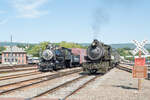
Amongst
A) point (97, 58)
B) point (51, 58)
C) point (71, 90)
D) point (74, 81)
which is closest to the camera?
point (71, 90)

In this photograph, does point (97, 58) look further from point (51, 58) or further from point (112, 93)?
point (112, 93)

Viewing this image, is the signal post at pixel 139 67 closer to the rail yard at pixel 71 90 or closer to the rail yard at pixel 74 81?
the rail yard at pixel 74 81

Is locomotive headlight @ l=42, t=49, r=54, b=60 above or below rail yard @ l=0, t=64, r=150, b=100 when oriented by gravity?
above

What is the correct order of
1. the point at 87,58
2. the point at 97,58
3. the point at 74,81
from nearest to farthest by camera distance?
the point at 74,81 < the point at 97,58 < the point at 87,58

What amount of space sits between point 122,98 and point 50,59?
17.6 meters

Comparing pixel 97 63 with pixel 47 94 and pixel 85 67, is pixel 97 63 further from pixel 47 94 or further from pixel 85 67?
pixel 47 94

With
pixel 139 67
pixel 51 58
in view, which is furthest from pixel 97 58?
pixel 139 67

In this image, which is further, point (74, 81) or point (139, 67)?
point (74, 81)

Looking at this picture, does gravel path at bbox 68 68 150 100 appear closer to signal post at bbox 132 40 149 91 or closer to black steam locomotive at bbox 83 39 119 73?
signal post at bbox 132 40 149 91

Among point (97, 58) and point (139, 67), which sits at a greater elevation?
point (97, 58)

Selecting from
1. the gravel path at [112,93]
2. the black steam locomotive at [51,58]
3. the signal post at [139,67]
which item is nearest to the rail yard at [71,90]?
the gravel path at [112,93]

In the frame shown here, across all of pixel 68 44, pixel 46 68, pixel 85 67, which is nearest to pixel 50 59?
pixel 46 68

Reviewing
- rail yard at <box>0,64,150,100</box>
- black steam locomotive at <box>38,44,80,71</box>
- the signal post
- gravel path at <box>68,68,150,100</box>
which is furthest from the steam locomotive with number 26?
the signal post

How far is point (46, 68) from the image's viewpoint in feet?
86.3
